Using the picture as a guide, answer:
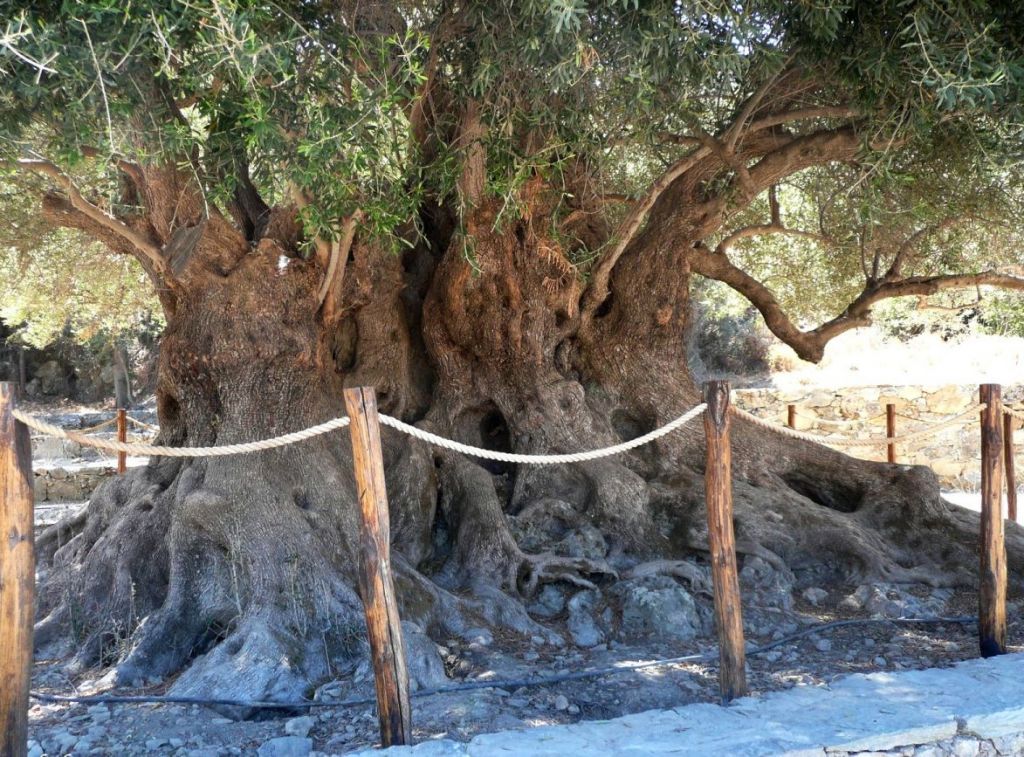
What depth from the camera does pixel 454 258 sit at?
21.8 ft

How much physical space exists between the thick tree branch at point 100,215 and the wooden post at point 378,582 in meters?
2.71

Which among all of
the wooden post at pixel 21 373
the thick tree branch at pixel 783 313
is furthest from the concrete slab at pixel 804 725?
the wooden post at pixel 21 373

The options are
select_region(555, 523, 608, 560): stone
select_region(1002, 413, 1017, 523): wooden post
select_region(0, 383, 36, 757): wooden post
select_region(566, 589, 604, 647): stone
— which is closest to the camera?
select_region(0, 383, 36, 757): wooden post

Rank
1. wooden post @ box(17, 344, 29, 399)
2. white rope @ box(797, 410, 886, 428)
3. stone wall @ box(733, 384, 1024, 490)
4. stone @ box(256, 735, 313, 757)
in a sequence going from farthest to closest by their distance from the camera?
1. wooden post @ box(17, 344, 29, 399)
2. white rope @ box(797, 410, 886, 428)
3. stone wall @ box(733, 384, 1024, 490)
4. stone @ box(256, 735, 313, 757)

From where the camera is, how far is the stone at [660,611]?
5445 millimetres

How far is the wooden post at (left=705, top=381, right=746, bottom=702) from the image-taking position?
404cm

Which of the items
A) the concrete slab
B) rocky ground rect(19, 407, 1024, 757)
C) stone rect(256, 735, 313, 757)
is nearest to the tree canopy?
rocky ground rect(19, 407, 1024, 757)

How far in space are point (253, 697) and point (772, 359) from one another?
1801cm

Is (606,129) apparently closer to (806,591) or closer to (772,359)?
(806,591)

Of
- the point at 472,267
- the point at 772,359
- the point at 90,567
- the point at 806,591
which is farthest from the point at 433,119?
the point at 772,359

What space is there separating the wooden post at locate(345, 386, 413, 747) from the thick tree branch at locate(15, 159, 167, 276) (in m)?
2.71

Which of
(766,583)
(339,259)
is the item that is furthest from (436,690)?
(339,259)

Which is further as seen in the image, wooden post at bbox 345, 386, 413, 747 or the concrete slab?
wooden post at bbox 345, 386, 413, 747

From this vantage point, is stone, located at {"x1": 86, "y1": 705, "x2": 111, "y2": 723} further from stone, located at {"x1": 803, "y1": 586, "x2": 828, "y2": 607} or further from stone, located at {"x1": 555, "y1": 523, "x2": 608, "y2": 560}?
stone, located at {"x1": 803, "y1": 586, "x2": 828, "y2": 607}
